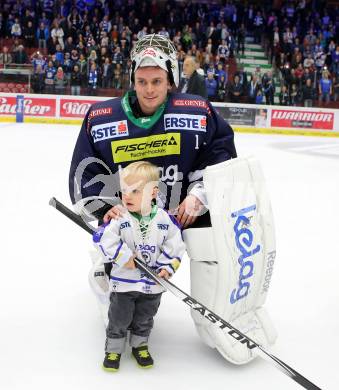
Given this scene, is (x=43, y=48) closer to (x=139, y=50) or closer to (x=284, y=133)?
(x=284, y=133)

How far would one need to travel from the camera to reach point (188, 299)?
2092 millimetres

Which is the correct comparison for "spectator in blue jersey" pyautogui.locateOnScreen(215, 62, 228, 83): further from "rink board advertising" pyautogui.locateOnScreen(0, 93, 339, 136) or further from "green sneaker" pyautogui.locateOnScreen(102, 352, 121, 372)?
"green sneaker" pyautogui.locateOnScreen(102, 352, 121, 372)

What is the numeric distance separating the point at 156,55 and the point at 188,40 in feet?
40.9

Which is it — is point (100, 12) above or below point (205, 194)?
above

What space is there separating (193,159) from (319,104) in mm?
9735

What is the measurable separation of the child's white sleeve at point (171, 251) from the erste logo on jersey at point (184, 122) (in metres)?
0.40

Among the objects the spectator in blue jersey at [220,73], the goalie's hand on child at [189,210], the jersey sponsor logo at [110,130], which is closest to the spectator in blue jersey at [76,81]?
the spectator in blue jersey at [220,73]

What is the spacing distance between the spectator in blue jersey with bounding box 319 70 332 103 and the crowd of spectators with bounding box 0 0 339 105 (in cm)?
2

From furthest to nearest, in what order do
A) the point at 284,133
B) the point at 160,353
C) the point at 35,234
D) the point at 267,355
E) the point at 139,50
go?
the point at 284,133 → the point at 35,234 → the point at 160,353 → the point at 139,50 → the point at 267,355

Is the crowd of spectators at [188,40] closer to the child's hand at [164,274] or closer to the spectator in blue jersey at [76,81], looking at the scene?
the spectator in blue jersey at [76,81]

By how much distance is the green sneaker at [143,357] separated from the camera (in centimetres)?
225

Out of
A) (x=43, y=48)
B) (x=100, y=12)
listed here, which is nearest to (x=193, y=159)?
(x=43, y=48)

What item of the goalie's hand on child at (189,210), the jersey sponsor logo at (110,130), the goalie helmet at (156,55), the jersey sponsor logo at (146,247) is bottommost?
the jersey sponsor logo at (146,247)

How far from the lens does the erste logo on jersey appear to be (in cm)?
230
